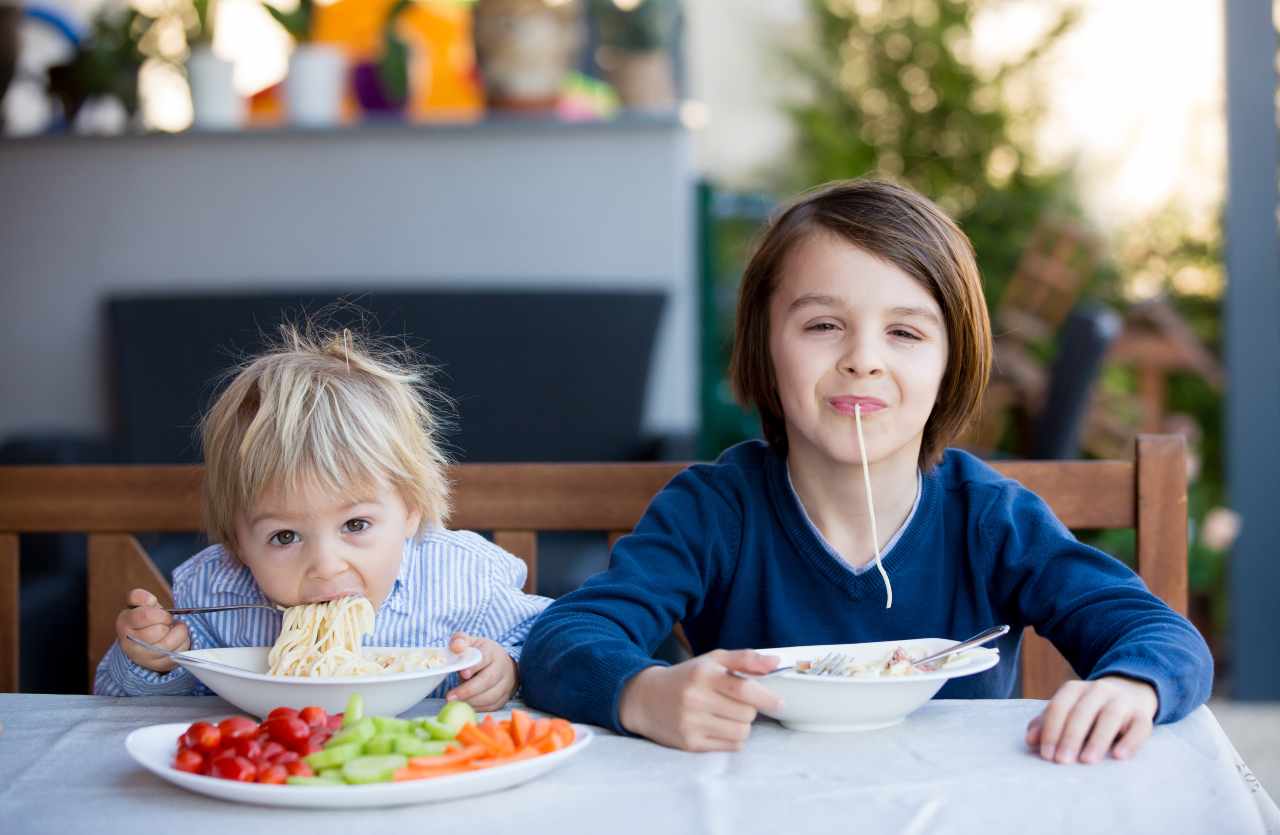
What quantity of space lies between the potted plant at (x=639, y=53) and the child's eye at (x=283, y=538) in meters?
2.31

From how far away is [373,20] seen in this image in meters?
4.04

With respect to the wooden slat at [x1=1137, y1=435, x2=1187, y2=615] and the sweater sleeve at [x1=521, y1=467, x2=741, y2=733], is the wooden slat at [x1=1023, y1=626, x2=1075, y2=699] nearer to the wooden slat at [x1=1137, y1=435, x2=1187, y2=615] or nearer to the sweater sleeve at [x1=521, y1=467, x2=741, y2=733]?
the wooden slat at [x1=1137, y1=435, x2=1187, y2=615]

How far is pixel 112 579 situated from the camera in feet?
5.14

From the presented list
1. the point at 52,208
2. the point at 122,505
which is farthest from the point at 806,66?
the point at 122,505

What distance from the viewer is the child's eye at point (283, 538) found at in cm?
127

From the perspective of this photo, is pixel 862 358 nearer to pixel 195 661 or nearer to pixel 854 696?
pixel 854 696

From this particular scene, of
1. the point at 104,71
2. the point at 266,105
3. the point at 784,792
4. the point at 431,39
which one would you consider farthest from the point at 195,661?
the point at 431,39

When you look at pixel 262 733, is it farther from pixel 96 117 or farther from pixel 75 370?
pixel 96 117

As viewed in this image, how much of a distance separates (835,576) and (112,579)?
2.64 ft

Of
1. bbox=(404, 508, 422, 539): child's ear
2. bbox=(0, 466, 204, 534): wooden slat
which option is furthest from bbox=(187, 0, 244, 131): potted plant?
bbox=(404, 508, 422, 539): child's ear

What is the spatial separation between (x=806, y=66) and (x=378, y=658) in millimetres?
5690

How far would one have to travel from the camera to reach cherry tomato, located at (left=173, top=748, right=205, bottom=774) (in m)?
0.90

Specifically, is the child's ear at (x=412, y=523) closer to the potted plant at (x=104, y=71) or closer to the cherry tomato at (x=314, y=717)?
the cherry tomato at (x=314, y=717)

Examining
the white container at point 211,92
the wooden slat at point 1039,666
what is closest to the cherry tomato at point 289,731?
the wooden slat at point 1039,666
